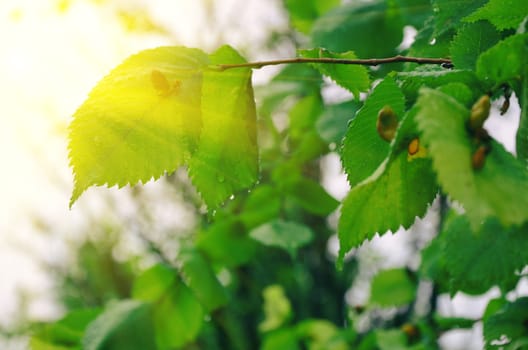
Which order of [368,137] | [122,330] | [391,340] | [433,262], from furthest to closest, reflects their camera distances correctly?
1. [391,340]
2. [433,262]
3. [122,330]
4. [368,137]

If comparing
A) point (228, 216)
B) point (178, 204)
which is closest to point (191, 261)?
point (228, 216)

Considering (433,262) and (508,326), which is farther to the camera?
(433,262)

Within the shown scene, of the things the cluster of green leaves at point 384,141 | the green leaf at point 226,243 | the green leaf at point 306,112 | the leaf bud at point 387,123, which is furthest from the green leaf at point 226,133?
the green leaf at point 306,112

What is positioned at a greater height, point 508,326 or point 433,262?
point 433,262

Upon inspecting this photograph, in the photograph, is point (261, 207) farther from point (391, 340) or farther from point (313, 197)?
point (391, 340)

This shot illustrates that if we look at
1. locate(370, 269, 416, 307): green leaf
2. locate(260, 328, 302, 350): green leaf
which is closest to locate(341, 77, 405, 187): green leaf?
locate(370, 269, 416, 307): green leaf

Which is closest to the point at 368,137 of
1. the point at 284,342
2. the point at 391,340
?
the point at 391,340

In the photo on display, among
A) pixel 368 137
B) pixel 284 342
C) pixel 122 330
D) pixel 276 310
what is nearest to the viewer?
pixel 368 137

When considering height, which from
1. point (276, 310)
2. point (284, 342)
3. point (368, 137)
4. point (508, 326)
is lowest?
point (508, 326)
